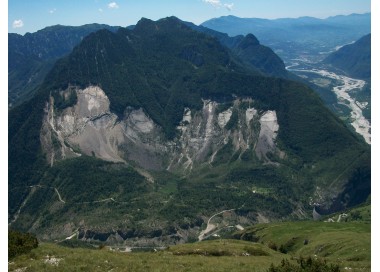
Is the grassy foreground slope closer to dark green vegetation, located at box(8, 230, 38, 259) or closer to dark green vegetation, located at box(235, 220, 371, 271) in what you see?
dark green vegetation, located at box(8, 230, 38, 259)

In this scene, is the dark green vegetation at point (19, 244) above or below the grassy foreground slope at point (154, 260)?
above

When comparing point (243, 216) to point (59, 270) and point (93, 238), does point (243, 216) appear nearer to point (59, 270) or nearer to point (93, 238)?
point (93, 238)

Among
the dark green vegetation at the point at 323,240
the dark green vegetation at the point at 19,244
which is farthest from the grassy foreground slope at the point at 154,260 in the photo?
the dark green vegetation at the point at 323,240

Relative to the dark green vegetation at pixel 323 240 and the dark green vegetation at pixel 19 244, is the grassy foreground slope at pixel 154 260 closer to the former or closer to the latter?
the dark green vegetation at pixel 19 244

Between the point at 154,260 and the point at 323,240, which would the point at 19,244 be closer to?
the point at 154,260

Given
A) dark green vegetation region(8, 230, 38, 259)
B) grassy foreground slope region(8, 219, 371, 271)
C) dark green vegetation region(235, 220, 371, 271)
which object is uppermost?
dark green vegetation region(8, 230, 38, 259)

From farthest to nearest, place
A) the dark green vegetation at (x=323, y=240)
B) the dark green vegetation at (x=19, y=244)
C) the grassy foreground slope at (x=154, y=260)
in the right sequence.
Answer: the dark green vegetation at (x=323, y=240)
the dark green vegetation at (x=19, y=244)
the grassy foreground slope at (x=154, y=260)

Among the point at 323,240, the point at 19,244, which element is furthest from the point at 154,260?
the point at 323,240

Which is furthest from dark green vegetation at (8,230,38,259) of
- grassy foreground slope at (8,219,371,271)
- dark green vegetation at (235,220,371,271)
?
dark green vegetation at (235,220,371,271)
